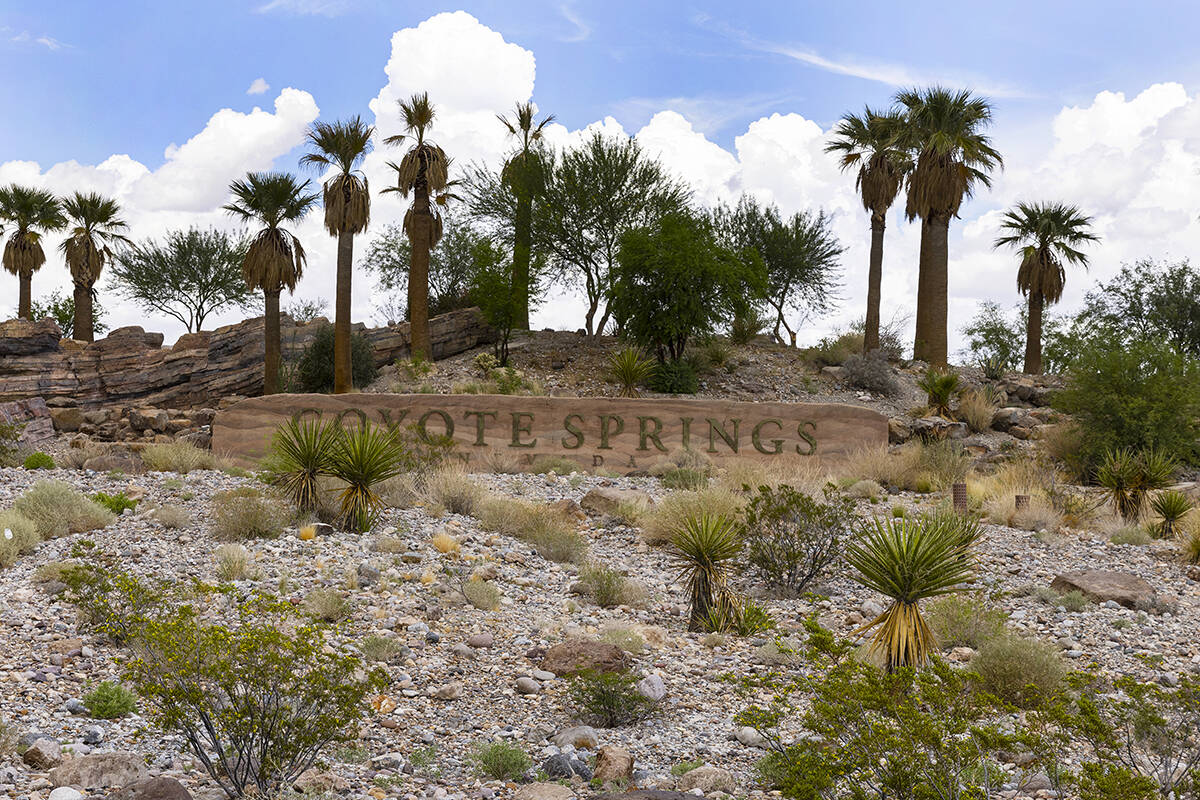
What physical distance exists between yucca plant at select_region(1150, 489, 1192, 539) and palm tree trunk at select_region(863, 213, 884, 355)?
19.3m

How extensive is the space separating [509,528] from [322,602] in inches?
162

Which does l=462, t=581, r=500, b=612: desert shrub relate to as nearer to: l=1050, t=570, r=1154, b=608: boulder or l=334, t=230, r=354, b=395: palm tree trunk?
l=1050, t=570, r=1154, b=608: boulder

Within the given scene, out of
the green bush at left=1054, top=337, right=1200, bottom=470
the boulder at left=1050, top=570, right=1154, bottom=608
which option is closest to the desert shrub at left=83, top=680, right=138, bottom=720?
the boulder at left=1050, top=570, right=1154, bottom=608

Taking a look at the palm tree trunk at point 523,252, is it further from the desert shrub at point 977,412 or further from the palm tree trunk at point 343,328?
the desert shrub at point 977,412

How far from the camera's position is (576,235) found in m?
37.7

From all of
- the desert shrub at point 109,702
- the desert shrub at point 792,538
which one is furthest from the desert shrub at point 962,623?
the desert shrub at point 109,702

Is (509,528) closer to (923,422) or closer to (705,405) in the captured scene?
(705,405)

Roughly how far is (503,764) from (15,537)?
25.4 feet

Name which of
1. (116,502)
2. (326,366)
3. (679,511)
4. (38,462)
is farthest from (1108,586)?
(326,366)

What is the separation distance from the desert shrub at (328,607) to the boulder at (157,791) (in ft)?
11.3

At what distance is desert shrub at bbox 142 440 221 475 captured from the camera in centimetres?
1794

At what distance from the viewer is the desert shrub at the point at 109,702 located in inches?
272

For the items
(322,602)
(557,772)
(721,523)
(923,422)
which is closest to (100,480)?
(322,602)

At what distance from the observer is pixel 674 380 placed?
102 ft
